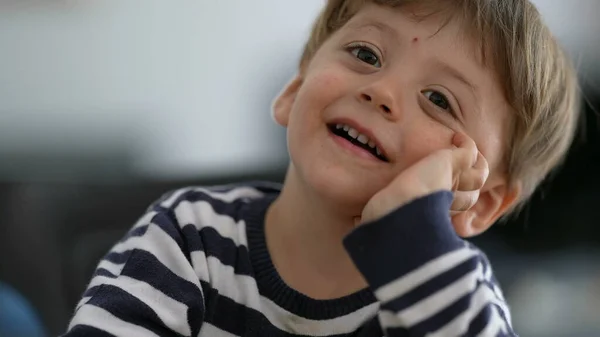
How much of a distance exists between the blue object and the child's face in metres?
0.55

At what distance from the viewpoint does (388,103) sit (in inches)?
27.2

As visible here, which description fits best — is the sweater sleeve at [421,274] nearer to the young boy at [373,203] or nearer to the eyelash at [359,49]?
the young boy at [373,203]

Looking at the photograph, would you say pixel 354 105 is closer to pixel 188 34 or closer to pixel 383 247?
pixel 383 247

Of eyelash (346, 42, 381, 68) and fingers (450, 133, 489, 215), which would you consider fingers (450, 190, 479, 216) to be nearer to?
fingers (450, 133, 489, 215)

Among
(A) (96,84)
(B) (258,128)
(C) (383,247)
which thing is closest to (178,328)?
(C) (383,247)

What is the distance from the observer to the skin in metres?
0.69

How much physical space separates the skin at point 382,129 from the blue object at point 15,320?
452 mm

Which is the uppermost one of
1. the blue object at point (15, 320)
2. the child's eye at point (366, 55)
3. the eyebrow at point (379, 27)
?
the eyebrow at point (379, 27)

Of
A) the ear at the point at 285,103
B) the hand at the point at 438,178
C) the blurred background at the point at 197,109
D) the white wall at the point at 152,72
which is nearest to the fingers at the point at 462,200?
the hand at the point at 438,178

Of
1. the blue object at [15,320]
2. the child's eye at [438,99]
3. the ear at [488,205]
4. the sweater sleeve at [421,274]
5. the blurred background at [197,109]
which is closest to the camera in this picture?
the sweater sleeve at [421,274]

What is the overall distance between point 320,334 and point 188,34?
0.92m

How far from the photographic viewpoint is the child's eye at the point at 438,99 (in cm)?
73

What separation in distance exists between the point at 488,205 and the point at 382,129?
25 cm

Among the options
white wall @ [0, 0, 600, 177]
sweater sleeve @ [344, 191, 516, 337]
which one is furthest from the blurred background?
sweater sleeve @ [344, 191, 516, 337]
